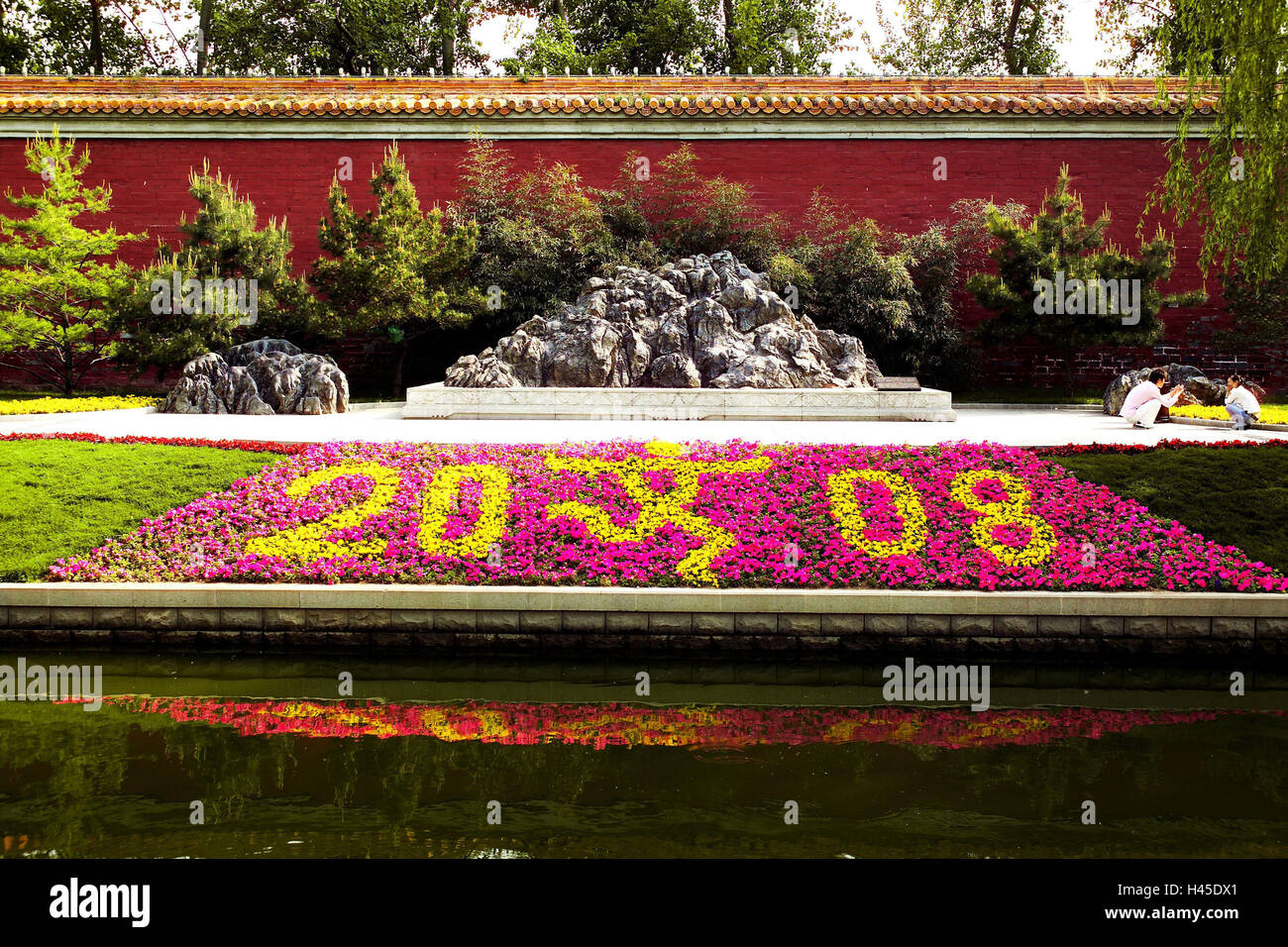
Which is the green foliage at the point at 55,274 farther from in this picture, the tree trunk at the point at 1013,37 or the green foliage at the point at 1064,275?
the tree trunk at the point at 1013,37

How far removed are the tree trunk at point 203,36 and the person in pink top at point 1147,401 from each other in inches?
856

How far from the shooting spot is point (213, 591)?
570cm

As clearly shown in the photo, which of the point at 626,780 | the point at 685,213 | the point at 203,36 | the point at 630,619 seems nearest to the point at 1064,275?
the point at 685,213

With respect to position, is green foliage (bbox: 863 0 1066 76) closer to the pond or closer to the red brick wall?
the red brick wall

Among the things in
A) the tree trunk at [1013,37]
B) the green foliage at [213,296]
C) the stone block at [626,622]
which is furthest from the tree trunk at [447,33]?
the stone block at [626,622]

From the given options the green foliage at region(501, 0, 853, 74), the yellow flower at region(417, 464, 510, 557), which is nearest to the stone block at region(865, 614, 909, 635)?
the yellow flower at region(417, 464, 510, 557)

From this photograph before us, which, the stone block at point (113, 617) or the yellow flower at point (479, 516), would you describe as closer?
the stone block at point (113, 617)

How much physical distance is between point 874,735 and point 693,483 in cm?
299

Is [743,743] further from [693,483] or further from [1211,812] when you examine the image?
[693,483]

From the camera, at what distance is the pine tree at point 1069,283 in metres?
14.5

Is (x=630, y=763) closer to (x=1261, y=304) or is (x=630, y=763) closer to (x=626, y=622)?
(x=626, y=622)

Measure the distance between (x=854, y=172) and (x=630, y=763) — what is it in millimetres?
14056

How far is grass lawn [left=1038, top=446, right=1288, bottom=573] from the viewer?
21.5 ft
